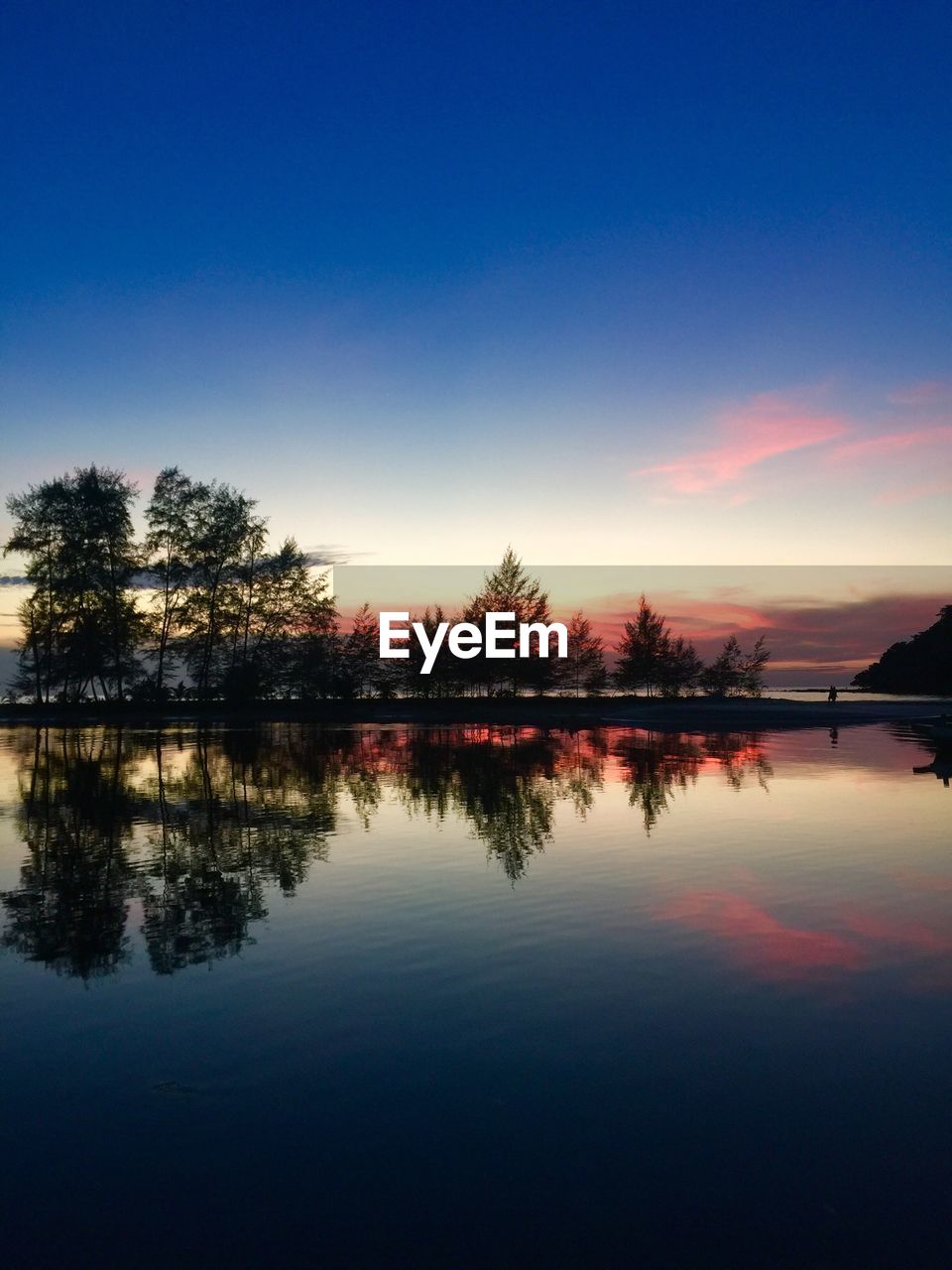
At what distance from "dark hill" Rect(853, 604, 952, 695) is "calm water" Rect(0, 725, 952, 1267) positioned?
10658 cm

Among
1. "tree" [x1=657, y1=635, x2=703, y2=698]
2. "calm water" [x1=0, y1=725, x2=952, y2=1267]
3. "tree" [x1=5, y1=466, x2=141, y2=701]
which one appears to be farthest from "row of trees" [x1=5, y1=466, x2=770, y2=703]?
"calm water" [x1=0, y1=725, x2=952, y2=1267]

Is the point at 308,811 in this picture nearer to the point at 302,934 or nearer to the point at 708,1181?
the point at 302,934

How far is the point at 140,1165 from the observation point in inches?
196

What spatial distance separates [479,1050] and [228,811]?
13.4 m

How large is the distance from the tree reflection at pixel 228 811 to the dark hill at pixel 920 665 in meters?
88.9

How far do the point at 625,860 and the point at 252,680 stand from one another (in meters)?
60.8

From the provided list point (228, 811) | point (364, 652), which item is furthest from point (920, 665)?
point (228, 811)

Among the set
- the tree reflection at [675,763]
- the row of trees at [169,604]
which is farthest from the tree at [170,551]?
the tree reflection at [675,763]

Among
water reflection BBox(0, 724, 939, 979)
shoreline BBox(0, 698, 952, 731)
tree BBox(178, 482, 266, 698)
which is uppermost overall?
tree BBox(178, 482, 266, 698)

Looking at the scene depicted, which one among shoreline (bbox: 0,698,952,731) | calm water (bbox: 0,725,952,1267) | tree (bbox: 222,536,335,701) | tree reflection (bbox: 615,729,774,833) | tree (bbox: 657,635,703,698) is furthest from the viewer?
tree (bbox: 657,635,703,698)

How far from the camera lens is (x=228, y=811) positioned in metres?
18.7

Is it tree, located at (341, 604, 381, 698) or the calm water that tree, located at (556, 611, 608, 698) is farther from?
the calm water

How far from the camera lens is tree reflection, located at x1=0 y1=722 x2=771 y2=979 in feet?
32.9

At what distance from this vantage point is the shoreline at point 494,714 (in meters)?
60.0
